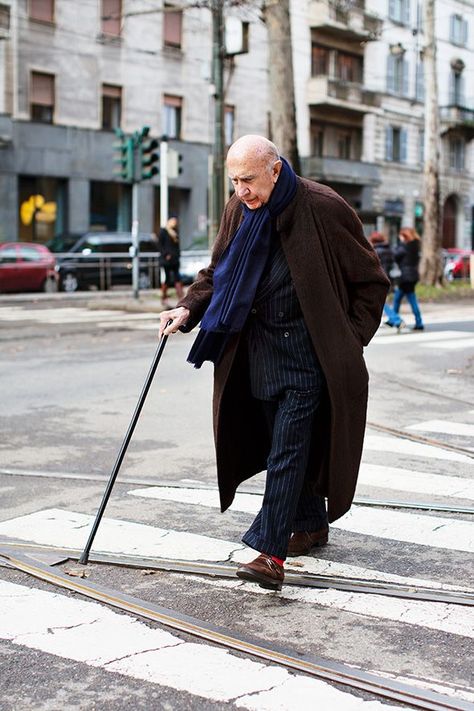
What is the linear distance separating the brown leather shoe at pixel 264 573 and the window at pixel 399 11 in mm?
49881

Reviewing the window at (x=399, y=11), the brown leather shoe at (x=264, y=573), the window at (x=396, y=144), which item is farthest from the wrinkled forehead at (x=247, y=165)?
Result: the window at (x=399, y=11)

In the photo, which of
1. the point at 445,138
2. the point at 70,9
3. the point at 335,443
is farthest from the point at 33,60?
the point at 335,443

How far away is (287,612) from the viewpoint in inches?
166

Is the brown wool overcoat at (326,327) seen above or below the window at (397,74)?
below

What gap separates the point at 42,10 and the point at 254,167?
33.6 metres

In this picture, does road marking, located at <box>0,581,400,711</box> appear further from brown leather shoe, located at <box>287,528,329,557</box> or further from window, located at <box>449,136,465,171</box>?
window, located at <box>449,136,465,171</box>

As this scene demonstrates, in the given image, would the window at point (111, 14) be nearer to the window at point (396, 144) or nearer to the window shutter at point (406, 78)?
the window at point (396, 144)

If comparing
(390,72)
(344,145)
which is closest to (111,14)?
(344,145)

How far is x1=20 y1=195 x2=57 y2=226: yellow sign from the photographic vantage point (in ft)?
120

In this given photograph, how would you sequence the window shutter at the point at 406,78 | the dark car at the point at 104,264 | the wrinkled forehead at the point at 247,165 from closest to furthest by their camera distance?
1. the wrinkled forehead at the point at 247,165
2. the dark car at the point at 104,264
3. the window shutter at the point at 406,78

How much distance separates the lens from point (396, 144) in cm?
5325

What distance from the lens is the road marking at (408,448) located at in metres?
7.35

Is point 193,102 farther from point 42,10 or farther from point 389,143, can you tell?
point 389,143

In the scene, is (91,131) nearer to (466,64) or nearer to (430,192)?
(430,192)
